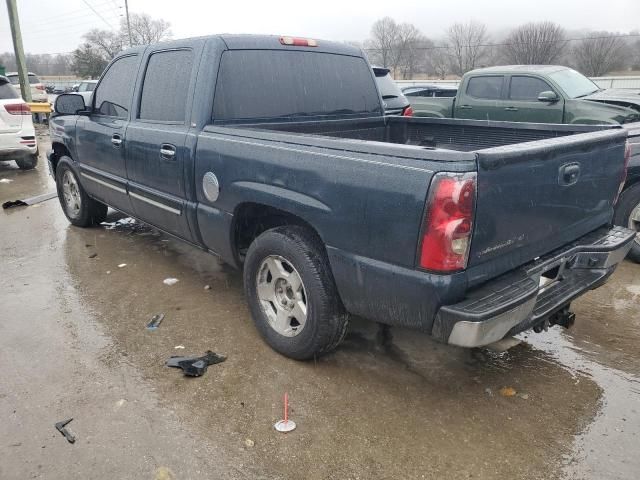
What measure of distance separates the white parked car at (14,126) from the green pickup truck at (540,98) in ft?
25.8

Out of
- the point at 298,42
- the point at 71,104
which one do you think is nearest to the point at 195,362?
the point at 298,42

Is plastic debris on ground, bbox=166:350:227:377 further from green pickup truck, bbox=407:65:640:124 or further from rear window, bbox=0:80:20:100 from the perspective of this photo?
rear window, bbox=0:80:20:100

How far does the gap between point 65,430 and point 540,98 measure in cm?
806

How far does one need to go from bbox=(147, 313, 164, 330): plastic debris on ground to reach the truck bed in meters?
1.55

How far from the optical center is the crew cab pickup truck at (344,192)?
238cm

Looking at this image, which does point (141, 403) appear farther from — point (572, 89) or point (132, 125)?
point (572, 89)

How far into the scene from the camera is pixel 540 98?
27.4ft

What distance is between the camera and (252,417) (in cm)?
281

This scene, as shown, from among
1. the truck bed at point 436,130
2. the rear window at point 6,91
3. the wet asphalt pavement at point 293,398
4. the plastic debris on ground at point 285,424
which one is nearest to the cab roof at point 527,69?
the truck bed at point 436,130

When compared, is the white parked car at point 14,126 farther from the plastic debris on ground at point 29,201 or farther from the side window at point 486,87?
the side window at point 486,87

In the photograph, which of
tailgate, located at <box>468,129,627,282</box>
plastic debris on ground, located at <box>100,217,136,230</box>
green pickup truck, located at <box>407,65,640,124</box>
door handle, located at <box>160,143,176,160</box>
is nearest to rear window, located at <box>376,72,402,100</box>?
green pickup truck, located at <box>407,65,640,124</box>

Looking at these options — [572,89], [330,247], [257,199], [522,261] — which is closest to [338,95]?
[257,199]

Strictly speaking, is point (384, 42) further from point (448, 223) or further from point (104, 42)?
point (448, 223)

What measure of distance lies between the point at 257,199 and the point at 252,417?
1.22 m
